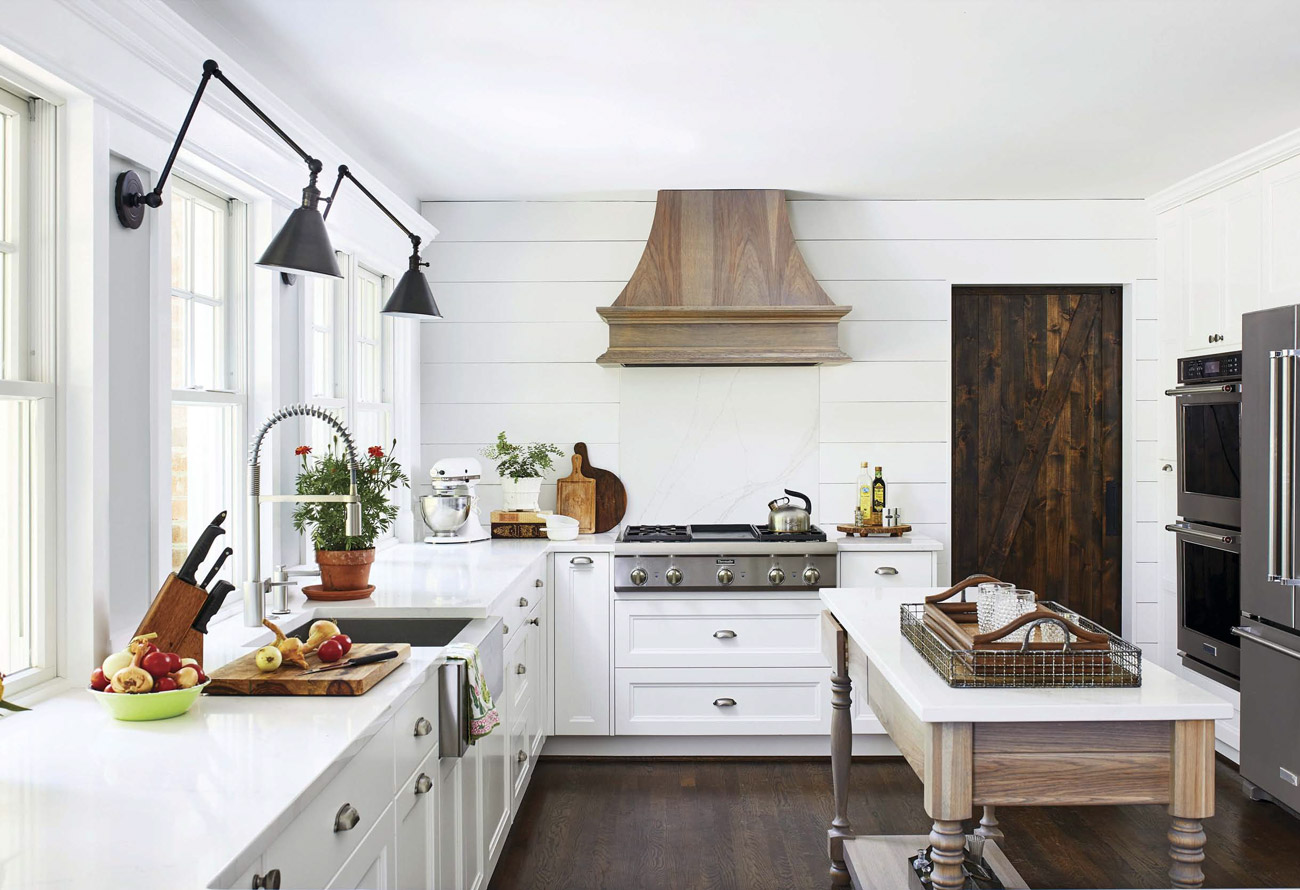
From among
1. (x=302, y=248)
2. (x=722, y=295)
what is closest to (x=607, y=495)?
(x=722, y=295)

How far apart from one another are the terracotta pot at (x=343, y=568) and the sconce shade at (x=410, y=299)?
924 millimetres

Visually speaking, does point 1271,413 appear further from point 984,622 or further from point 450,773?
point 450,773

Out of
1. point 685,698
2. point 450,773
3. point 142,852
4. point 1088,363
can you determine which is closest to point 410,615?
point 450,773

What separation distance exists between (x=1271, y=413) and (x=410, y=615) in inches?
114

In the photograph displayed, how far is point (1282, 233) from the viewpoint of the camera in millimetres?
3510

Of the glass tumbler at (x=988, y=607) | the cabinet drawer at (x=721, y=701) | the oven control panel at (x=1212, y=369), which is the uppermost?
the oven control panel at (x=1212, y=369)

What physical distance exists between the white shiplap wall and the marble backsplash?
0.16ft

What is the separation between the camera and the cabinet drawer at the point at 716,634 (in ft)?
13.0

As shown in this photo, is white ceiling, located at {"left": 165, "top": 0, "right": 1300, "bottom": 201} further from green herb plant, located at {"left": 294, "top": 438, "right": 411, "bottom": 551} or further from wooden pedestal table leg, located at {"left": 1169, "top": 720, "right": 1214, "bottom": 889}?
wooden pedestal table leg, located at {"left": 1169, "top": 720, "right": 1214, "bottom": 889}

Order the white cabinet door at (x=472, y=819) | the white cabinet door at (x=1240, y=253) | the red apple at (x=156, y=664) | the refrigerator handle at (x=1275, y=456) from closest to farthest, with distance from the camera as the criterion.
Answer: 1. the red apple at (x=156, y=664)
2. the white cabinet door at (x=472, y=819)
3. the refrigerator handle at (x=1275, y=456)
4. the white cabinet door at (x=1240, y=253)

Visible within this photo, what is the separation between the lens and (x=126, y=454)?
6.91 ft

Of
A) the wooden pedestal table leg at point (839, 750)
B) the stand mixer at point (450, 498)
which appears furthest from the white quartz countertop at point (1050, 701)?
the stand mixer at point (450, 498)

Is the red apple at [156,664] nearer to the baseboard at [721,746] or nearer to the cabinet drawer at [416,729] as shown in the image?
the cabinet drawer at [416,729]

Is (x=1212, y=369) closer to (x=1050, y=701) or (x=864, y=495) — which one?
(x=864, y=495)
